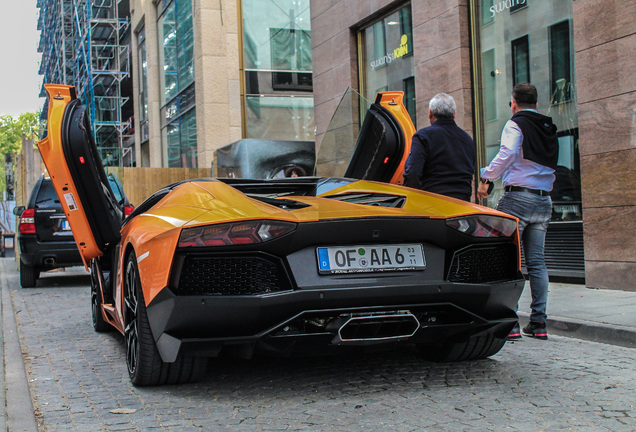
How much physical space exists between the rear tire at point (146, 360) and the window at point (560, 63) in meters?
6.58

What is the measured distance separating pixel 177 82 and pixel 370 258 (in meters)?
24.3

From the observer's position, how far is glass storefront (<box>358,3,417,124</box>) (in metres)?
12.4

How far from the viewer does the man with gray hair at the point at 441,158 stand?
540 cm

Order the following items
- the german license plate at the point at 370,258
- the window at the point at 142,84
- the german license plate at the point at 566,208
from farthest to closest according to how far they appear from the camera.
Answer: the window at the point at 142,84, the german license plate at the point at 566,208, the german license plate at the point at 370,258

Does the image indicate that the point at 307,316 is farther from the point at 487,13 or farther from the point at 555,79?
the point at 487,13

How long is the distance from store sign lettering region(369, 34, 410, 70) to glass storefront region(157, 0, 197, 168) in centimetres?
1201

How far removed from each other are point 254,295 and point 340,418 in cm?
69

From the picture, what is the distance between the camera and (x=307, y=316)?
3465mm

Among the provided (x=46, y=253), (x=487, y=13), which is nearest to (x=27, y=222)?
(x=46, y=253)

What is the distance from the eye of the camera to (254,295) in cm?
343

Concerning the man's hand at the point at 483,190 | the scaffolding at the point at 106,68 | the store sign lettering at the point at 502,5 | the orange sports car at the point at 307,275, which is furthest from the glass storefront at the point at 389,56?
the scaffolding at the point at 106,68

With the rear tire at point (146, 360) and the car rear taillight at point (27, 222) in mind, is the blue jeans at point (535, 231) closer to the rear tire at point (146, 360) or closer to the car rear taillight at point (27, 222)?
the rear tire at point (146, 360)

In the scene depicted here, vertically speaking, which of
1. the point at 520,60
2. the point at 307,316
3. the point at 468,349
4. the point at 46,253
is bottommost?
the point at 468,349

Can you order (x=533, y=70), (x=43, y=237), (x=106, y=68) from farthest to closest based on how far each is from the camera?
(x=106, y=68)
(x=43, y=237)
(x=533, y=70)
